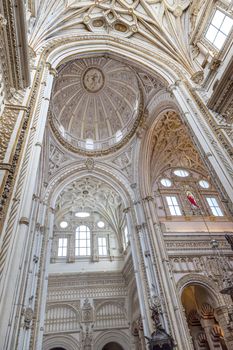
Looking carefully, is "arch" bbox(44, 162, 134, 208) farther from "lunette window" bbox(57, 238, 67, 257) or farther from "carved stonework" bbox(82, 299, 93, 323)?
"carved stonework" bbox(82, 299, 93, 323)

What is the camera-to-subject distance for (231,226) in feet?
47.8

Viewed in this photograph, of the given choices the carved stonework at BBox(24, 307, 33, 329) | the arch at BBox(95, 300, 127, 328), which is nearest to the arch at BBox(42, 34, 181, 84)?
the carved stonework at BBox(24, 307, 33, 329)

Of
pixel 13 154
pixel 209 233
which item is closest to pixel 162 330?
pixel 209 233

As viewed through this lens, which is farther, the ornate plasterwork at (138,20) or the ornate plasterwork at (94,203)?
the ornate plasterwork at (94,203)

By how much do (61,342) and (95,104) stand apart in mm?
16502

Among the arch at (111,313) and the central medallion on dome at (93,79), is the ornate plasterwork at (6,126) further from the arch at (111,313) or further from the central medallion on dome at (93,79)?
the arch at (111,313)

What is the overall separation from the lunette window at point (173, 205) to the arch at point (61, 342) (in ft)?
34.8

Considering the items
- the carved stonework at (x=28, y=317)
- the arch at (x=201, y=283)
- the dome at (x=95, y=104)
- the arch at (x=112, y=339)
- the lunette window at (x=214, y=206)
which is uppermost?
the dome at (x=95, y=104)

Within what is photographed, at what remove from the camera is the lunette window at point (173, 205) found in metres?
15.1

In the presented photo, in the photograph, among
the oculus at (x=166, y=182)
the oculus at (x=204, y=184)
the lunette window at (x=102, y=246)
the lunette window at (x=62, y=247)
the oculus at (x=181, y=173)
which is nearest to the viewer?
the oculus at (x=166, y=182)

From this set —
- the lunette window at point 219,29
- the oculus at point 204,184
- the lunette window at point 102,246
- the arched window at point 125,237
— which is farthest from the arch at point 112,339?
the lunette window at point 219,29

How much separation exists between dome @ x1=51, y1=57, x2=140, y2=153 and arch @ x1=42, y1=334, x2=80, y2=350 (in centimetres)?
1245

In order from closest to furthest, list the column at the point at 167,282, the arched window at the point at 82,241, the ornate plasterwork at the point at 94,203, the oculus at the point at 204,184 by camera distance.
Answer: the column at the point at 167,282
the oculus at the point at 204,184
the ornate plasterwork at the point at 94,203
the arched window at the point at 82,241

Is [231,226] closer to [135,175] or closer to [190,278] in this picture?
[190,278]
